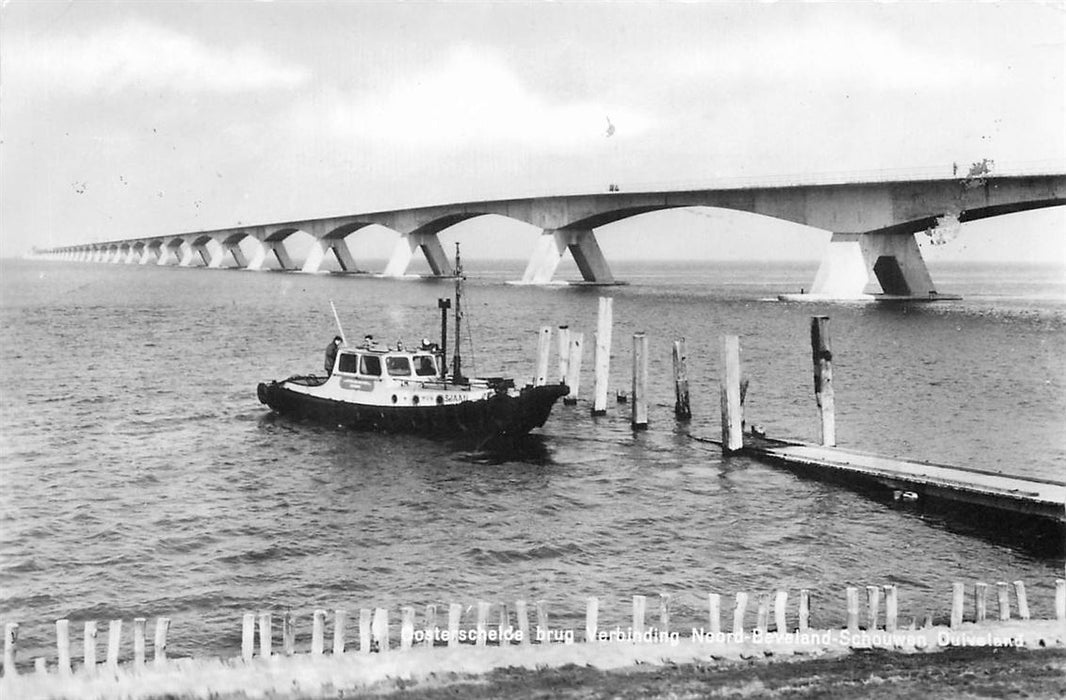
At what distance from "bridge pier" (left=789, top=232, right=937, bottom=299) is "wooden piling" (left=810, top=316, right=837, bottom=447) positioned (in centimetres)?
5151

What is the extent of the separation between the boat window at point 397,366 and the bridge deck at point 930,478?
11.4 metres

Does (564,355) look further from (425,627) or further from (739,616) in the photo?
(425,627)

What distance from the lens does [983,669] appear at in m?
12.9

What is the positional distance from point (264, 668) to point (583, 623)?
18.5ft

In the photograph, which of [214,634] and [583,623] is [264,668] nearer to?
[214,634]

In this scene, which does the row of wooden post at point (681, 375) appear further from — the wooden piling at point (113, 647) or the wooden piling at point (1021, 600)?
the wooden piling at point (113, 647)

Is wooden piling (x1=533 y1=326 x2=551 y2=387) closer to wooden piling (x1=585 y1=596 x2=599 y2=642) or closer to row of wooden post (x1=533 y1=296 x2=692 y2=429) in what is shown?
row of wooden post (x1=533 y1=296 x2=692 y2=429)

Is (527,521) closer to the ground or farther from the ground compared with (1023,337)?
closer to the ground

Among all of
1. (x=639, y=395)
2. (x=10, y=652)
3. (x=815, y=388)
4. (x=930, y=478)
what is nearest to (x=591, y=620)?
(x=10, y=652)

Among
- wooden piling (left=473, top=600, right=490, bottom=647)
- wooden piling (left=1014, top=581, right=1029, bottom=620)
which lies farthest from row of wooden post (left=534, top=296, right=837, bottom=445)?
wooden piling (left=473, top=600, right=490, bottom=647)

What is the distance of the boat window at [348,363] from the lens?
33594mm

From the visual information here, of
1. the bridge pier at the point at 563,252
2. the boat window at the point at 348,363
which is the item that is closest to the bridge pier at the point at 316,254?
the bridge pier at the point at 563,252

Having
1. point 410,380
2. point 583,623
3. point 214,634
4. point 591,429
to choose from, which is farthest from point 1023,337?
point 214,634

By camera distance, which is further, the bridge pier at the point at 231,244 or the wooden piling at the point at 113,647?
the bridge pier at the point at 231,244
